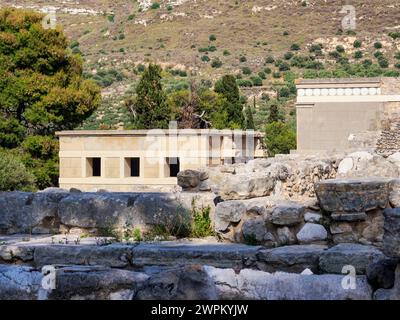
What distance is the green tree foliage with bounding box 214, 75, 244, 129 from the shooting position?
43.0 meters

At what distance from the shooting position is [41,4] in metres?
101

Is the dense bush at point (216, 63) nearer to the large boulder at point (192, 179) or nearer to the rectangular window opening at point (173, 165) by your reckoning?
the rectangular window opening at point (173, 165)

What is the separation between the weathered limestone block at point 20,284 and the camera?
5.80 metres

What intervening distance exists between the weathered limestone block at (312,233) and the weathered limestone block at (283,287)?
1621mm

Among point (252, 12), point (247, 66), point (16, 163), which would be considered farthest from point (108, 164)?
point (252, 12)

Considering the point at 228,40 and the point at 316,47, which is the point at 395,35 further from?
the point at 228,40

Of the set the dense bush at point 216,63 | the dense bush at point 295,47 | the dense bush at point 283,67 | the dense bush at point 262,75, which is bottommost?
the dense bush at point 262,75

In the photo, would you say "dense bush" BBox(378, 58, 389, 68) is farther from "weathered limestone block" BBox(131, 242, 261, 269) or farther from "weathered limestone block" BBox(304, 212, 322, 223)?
"weathered limestone block" BBox(131, 242, 261, 269)

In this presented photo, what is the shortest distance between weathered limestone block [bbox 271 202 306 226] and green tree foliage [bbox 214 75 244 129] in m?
33.9

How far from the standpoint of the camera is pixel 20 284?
586 cm

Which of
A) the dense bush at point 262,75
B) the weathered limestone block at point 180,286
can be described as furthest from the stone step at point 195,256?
the dense bush at point 262,75

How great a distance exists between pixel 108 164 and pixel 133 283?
907 inches

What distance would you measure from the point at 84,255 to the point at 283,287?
2150mm

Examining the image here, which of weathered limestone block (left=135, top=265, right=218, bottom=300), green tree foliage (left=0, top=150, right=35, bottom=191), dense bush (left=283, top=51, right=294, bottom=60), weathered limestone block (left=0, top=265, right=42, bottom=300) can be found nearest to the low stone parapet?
weathered limestone block (left=0, top=265, right=42, bottom=300)
